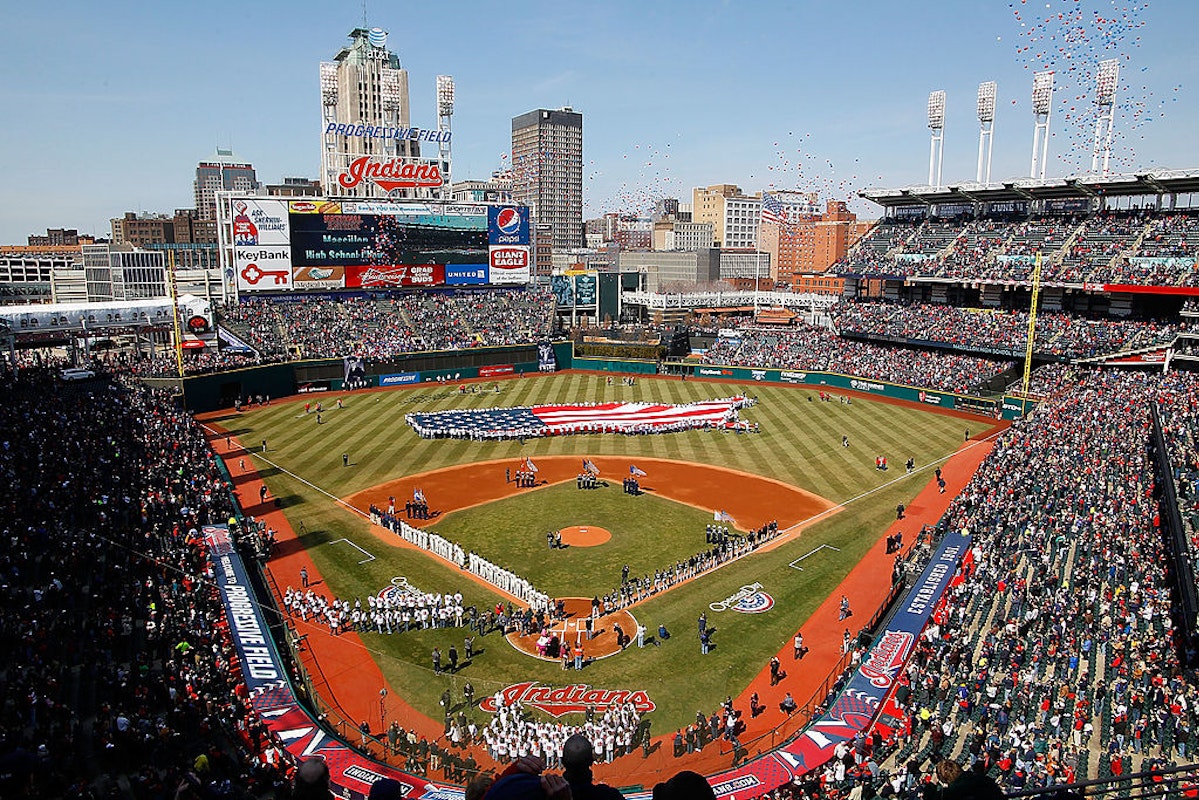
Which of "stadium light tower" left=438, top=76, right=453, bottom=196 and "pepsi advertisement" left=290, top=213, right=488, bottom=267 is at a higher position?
"stadium light tower" left=438, top=76, right=453, bottom=196

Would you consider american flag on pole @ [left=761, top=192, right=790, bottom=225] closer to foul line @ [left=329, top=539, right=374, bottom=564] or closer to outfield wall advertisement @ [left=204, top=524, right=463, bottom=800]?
foul line @ [left=329, top=539, right=374, bottom=564]

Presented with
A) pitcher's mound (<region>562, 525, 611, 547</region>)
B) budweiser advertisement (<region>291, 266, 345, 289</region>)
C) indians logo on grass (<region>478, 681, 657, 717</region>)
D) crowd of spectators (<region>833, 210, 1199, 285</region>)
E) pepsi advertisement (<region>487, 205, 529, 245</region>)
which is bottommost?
indians logo on grass (<region>478, 681, 657, 717</region>)

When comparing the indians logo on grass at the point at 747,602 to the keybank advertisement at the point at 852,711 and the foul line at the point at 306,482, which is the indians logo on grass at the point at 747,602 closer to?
the keybank advertisement at the point at 852,711

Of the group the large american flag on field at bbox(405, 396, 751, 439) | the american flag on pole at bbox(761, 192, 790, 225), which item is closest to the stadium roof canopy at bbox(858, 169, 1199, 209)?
the large american flag on field at bbox(405, 396, 751, 439)

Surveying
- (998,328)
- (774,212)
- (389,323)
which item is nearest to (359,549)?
(389,323)

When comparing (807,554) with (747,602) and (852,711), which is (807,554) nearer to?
(747,602)

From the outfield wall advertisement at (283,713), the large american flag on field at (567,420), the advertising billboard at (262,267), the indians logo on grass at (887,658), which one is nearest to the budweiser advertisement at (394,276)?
the advertising billboard at (262,267)

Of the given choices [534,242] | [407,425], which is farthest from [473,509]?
[534,242]

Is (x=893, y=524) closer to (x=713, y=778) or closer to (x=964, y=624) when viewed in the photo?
(x=964, y=624)
